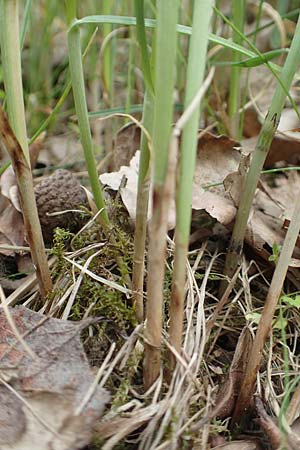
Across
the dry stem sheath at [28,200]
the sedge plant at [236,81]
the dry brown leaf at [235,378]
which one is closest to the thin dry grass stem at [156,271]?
the dry brown leaf at [235,378]

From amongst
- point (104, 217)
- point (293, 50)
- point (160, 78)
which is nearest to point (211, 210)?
point (104, 217)

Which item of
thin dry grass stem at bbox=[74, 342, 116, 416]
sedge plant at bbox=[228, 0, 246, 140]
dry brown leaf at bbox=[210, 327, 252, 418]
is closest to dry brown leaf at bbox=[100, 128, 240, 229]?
sedge plant at bbox=[228, 0, 246, 140]

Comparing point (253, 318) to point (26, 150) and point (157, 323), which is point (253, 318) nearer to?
point (157, 323)

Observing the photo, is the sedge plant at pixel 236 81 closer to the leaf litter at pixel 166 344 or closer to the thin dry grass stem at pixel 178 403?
the leaf litter at pixel 166 344

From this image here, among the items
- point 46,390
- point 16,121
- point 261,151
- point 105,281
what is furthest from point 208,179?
point 46,390

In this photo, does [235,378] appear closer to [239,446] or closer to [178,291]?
[239,446]

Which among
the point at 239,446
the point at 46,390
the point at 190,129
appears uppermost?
the point at 190,129
